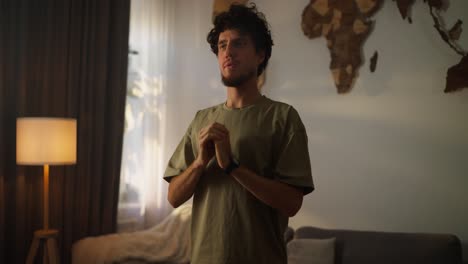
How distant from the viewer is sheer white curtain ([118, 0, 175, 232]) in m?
3.38

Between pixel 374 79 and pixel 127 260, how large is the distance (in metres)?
1.84

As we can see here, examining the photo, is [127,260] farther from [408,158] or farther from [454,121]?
[454,121]

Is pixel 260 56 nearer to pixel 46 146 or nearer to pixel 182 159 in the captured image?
pixel 182 159

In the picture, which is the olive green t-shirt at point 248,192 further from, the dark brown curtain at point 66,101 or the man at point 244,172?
the dark brown curtain at point 66,101

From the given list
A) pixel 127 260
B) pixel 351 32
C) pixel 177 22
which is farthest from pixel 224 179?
pixel 177 22

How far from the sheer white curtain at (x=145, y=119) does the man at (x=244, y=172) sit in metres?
2.26

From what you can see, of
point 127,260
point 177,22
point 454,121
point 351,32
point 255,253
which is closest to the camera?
point 255,253

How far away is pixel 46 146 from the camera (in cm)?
252

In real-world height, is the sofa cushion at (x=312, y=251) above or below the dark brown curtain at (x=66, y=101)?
below

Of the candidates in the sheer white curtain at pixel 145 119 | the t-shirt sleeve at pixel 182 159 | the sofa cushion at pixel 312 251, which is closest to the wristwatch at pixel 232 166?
the t-shirt sleeve at pixel 182 159

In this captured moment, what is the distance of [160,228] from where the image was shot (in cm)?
306

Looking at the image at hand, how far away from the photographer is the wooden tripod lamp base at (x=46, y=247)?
8.43 ft

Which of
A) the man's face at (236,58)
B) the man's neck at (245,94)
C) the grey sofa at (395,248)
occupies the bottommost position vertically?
the grey sofa at (395,248)

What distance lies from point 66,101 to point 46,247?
37.4 inches
